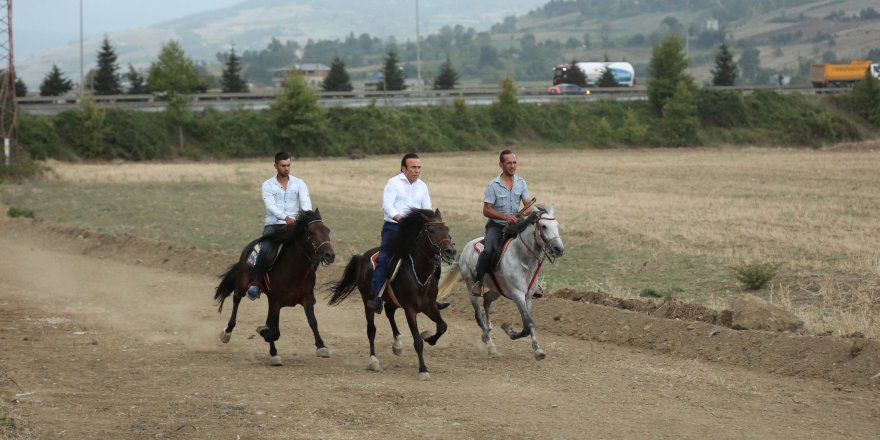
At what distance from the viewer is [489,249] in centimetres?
1521

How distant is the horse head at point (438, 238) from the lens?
1306 cm

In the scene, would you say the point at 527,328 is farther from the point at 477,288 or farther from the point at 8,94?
the point at 8,94

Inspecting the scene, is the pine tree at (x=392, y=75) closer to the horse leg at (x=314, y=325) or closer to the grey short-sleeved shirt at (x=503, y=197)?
the grey short-sleeved shirt at (x=503, y=197)

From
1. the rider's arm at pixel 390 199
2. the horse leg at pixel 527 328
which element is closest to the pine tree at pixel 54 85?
the rider's arm at pixel 390 199

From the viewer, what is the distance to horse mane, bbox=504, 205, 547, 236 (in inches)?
575

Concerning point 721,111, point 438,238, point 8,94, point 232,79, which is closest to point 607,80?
point 721,111

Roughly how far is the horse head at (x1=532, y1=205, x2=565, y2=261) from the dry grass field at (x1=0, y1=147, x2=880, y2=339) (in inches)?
149

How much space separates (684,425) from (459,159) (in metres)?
65.0

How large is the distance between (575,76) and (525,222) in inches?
4196

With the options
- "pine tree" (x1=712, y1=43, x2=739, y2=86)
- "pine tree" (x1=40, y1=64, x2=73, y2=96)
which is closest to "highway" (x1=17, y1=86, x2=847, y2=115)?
"pine tree" (x1=712, y1=43, x2=739, y2=86)

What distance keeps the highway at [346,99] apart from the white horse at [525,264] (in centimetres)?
6955

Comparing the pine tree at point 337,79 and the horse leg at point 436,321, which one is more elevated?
the pine tree at point 337,79

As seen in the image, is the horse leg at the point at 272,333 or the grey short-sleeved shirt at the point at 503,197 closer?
the horse leg at the point at 272,333

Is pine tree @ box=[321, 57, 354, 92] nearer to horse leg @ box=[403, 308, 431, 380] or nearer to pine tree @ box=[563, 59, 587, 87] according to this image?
pine tree @ box=[563, 59, 587, 87]
